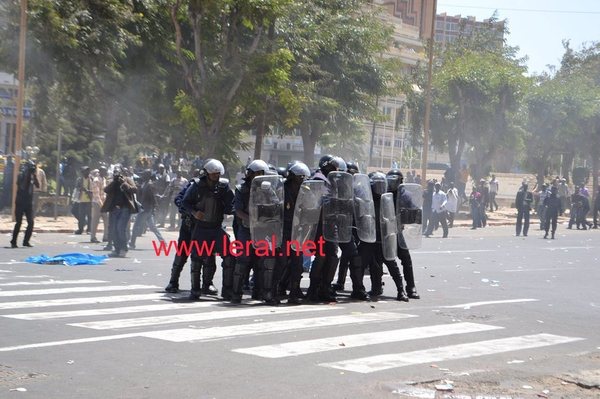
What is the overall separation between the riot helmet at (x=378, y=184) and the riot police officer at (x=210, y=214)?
2026 mm

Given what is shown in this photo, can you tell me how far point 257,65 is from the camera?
31.1 metres

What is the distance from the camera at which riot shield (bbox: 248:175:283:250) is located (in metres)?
13.5

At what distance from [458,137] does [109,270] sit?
4198 cm

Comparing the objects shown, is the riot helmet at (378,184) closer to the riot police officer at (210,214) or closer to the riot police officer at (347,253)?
the riot police officer at (347,253)

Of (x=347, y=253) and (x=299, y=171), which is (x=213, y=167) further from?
(x=347, y=253)

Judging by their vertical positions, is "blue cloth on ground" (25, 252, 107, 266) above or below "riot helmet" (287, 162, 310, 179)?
below

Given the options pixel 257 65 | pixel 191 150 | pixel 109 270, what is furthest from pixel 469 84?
pixel 109 270

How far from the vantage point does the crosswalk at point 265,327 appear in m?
10.00

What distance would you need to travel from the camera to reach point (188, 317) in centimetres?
1196

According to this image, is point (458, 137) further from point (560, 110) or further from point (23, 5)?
point (23, 5)

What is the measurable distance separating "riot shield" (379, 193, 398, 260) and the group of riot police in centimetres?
1

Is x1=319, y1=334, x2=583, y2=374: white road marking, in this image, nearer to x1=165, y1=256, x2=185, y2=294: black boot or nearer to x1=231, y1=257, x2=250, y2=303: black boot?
x1=231, y1=257, x2=250, y2=303: black boot

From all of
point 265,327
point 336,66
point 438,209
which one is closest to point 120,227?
point 265,327

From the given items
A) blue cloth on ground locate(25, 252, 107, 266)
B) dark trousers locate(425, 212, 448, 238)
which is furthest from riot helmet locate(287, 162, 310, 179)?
dark trousers locate(425, 212, 448, 238)
